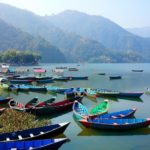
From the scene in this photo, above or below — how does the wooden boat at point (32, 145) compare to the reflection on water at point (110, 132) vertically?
above

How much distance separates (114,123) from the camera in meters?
33.9

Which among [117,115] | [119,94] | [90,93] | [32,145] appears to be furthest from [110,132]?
[119,94]

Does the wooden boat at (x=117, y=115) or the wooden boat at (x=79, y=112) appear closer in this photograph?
the wooden boat at (x=117, y=115)

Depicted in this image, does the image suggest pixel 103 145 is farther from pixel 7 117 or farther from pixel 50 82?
pixel 50 82

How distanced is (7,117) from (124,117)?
14841mm

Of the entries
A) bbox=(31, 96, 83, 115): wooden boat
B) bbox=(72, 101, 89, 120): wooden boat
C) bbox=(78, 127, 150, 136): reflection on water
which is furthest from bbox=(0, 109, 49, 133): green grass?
bbox=(78, 127, 150, 136): reflection on water

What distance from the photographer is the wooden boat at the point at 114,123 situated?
33.3 m

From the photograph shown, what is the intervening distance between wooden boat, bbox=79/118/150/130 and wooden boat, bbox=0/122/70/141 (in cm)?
464

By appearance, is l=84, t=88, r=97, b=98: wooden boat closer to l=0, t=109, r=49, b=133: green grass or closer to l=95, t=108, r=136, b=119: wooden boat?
l=95, t=108, r=136, b=119: wooden boat

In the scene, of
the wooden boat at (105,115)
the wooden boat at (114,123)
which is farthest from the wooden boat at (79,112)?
the wooden boat at (114,123)

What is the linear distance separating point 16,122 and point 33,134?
556cm

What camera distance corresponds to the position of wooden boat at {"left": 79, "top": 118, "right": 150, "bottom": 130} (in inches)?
1312

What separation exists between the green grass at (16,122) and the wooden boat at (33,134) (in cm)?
331

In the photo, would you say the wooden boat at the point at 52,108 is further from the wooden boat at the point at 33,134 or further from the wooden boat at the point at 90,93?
the wooden boat at the point at 90,93
